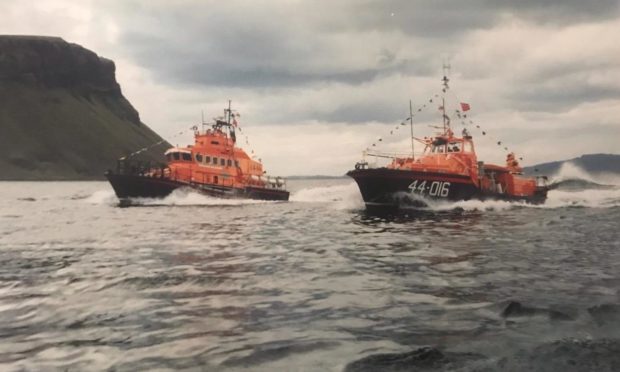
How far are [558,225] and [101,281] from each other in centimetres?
1983

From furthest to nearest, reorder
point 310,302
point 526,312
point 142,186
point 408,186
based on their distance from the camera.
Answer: point 142,186 < point 408,186 < point 310,302 < point 526,312

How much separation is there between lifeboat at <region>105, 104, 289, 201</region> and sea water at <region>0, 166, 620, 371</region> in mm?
20002

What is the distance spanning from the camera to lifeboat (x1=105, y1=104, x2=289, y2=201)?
38.0 m

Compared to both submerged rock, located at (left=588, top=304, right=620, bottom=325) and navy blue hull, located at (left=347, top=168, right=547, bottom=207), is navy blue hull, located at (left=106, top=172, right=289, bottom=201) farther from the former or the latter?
submerged rock, located at (left=588, top=304, right=620, bottom=325)

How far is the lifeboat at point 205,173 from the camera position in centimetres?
3803

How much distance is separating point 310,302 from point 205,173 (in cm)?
3417

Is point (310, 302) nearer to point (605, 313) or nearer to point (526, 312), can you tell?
point (526, 312)

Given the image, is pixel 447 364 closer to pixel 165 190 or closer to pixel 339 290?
pixel 339 290

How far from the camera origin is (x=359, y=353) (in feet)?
19.9

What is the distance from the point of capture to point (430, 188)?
31062mm

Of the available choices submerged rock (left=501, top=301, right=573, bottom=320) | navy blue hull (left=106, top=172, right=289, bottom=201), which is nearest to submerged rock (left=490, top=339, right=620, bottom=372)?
submerged rock (left=501, top=301, right=573, bottom=320)

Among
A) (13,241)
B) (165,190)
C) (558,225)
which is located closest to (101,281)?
(13,241)

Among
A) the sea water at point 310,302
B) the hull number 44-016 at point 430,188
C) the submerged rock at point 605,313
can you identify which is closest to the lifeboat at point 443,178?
the hull number 44-016 at point 430,188

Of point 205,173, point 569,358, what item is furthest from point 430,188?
point 569,358
